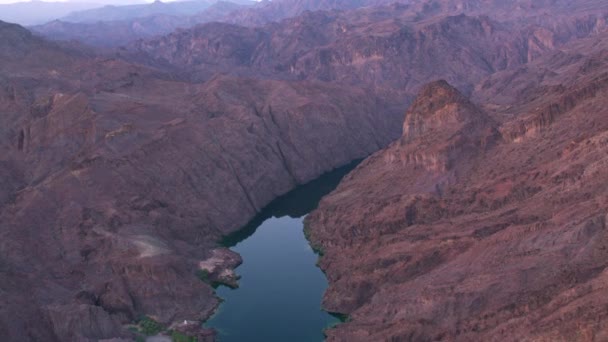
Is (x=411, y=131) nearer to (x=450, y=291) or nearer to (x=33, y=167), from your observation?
(x=450, y=291)

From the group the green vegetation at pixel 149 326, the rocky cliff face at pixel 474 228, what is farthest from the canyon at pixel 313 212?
the green vegetation at pixel 149 326

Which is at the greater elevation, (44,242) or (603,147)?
(603,147)

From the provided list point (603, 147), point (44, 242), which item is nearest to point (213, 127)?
point (44, 242)

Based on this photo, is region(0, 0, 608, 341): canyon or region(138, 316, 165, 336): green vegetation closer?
region(0, 0, 608, 341): canyon

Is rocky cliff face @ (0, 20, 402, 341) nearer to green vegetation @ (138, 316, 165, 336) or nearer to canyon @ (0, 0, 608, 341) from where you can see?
canyon @ (0, 0, 608, 341)

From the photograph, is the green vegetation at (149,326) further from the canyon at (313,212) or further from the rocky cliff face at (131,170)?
the rocky cliff face at (131,170)

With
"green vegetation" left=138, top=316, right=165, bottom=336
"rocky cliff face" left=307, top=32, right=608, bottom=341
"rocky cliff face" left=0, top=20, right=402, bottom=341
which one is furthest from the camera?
"rocky cliff face" left=0, top=20, right=402, bottom=341

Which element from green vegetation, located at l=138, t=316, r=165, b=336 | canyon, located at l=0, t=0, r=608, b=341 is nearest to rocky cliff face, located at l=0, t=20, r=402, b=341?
canyon, located at l=0, t=0, r=608, b=341
